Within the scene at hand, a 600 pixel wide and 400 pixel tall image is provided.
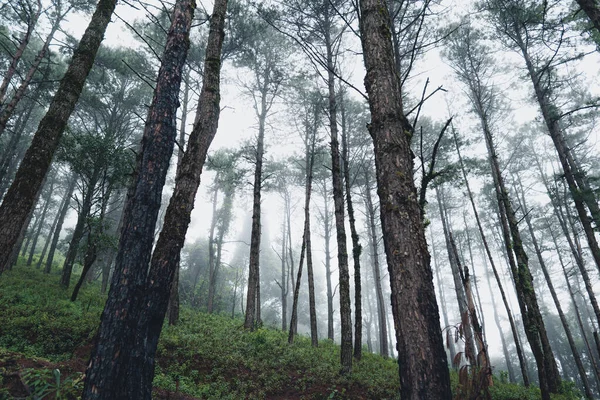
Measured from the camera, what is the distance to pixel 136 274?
9.96ft

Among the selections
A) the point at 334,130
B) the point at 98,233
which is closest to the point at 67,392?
the point at 334,130

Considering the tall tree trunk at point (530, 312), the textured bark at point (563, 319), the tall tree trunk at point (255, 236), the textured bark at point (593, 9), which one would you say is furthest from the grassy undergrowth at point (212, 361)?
the textured bark at point (593, 9)

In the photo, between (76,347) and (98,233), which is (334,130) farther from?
(98,233)

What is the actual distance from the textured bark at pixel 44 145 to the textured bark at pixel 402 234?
5117mm

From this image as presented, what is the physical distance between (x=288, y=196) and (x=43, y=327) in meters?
15.5

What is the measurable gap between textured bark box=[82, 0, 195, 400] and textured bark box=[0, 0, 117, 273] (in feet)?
7.44

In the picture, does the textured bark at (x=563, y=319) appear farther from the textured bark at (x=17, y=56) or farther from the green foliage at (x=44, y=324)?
the textured bark at (x=17, y=56)

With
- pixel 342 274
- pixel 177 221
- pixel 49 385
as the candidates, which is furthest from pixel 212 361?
pixel 177 221

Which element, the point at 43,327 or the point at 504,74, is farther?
the point at 504,74

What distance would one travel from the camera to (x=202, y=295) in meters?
22.0

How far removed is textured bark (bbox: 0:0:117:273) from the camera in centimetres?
401

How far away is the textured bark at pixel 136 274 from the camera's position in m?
2.65

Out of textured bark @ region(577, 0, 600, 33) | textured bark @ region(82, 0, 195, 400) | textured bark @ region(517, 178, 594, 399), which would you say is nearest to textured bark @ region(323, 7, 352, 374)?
textured bark @ region(82, 0, 195, 400)

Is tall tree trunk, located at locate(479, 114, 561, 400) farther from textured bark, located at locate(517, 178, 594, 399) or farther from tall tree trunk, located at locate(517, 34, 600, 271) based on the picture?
tall tree trunk, located at locate(517, 34, 600, 271)
